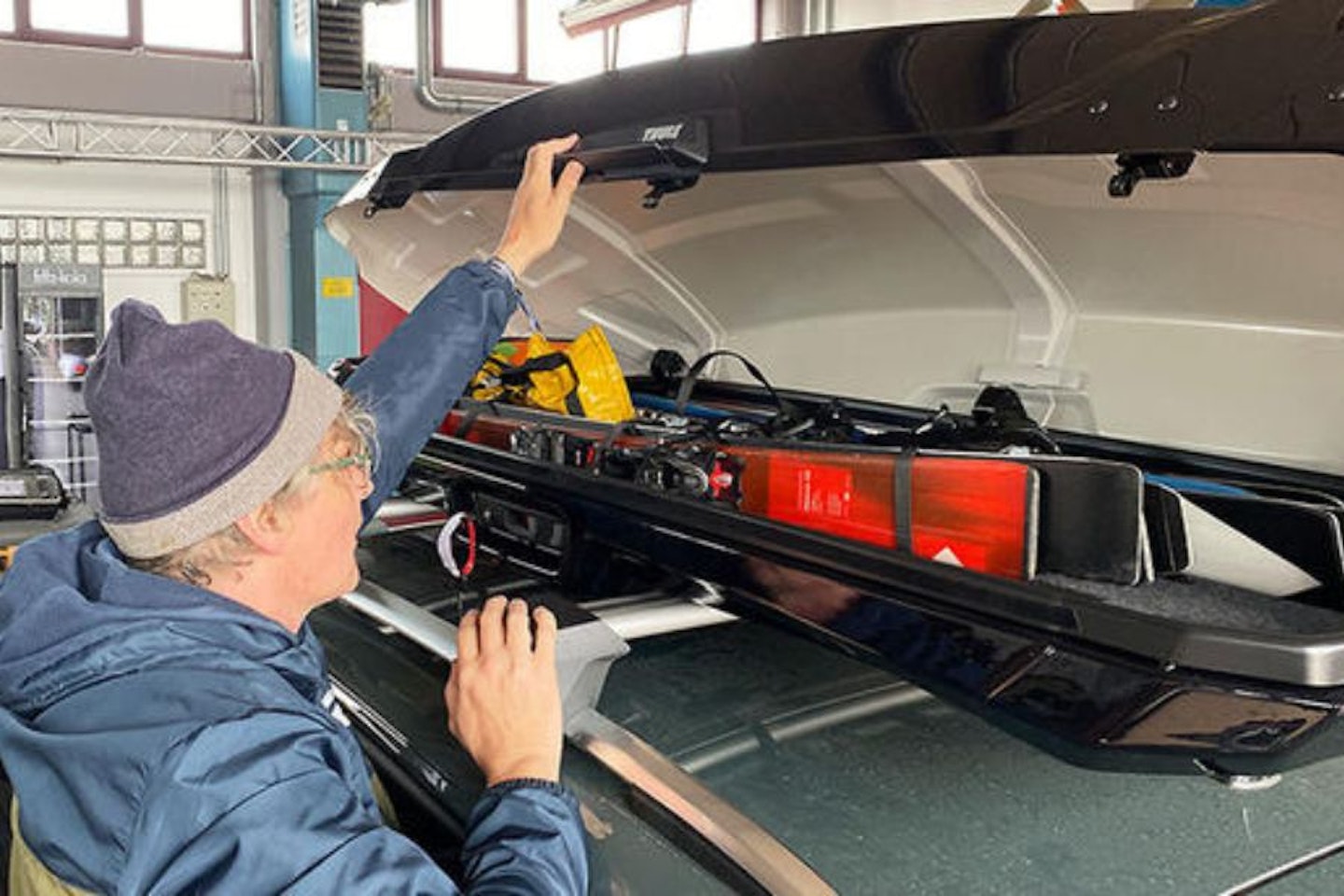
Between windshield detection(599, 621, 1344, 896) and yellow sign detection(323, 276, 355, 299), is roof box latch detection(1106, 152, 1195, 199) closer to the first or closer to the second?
windshield detection(599, 621, 1344, 896)

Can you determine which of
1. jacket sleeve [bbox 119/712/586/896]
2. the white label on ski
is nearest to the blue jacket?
jacket sleeve [bbox 119/712/586/896]

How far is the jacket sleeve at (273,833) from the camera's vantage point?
88 cm

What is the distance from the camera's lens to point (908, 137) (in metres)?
1.11

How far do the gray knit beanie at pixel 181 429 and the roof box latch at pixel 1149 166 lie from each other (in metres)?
0.77

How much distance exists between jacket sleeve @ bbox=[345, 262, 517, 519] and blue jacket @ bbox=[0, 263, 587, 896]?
551 mm

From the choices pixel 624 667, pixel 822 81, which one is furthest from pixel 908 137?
pixel 624 667

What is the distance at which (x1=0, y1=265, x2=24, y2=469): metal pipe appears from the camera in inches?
278

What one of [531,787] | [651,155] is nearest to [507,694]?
[531,787]

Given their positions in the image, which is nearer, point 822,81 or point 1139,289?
point 822,81

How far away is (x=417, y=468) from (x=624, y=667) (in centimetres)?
64

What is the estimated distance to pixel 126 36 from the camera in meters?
8.23

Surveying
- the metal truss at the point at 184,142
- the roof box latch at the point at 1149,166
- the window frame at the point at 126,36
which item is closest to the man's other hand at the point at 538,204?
the roof box latch at the point at 1149,166

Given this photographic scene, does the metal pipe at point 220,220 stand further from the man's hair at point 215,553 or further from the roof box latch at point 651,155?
the man's hair at point 215,553

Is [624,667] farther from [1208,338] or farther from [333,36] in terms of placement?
[333,36]
